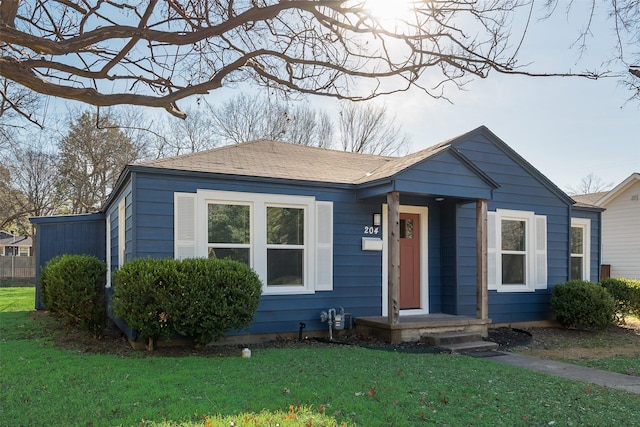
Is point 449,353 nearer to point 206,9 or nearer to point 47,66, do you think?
point 206,9

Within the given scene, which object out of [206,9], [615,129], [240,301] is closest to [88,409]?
[240,301]

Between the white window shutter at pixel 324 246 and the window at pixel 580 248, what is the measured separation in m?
6.45

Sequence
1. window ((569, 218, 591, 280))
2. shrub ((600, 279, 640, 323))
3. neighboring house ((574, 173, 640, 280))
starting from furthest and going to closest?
1. neighboring house ((574, 173, 640, 280))
2. window ((569, 218, 591, 280))
3. shrub ((600, 279, 640, 323))

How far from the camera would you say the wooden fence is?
24.8 meters

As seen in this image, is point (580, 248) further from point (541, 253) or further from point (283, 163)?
point (283, 163)

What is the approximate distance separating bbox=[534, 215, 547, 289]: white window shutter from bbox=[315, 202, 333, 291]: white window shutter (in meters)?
4.89

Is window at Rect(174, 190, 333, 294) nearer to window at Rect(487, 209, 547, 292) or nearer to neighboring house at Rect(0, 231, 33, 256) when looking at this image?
window at Rect(487, 209, 547, 292)

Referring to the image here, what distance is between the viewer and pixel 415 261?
977 centimetres

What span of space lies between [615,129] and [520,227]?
8.63 feet

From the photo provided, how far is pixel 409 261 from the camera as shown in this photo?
9.70m

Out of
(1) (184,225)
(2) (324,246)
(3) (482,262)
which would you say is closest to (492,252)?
(3) (482,262)

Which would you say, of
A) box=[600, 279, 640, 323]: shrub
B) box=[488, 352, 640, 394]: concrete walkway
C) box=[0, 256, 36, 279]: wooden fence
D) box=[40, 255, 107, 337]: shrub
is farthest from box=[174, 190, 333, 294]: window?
box=[0, 256, 36, 279]: wooden fence

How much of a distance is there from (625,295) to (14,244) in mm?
40416

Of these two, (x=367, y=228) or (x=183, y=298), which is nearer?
(x=183, y=298)
